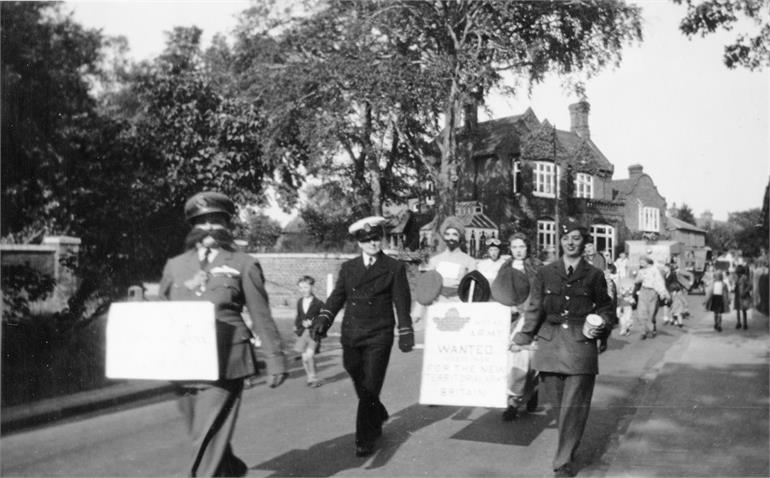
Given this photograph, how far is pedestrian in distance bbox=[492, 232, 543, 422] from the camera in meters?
7.16

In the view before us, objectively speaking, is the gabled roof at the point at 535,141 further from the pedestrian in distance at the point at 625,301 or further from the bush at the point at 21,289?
the bush at the point at 21,289

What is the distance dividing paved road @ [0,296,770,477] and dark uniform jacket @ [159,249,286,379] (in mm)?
1486

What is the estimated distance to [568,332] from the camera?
5.20 metres

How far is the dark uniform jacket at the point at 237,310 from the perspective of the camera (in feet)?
13.6

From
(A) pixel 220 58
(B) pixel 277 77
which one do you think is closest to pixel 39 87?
(B) pixel 277 77

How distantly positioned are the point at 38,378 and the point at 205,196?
5.33 m

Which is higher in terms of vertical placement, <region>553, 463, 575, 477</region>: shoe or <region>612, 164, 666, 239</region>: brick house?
<region>612, 164, 666, 239</region>: brick house

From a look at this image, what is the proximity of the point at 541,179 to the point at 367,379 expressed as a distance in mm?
7054

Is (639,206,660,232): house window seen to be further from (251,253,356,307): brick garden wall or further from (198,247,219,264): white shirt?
(251,253,356,307): brick garden wall

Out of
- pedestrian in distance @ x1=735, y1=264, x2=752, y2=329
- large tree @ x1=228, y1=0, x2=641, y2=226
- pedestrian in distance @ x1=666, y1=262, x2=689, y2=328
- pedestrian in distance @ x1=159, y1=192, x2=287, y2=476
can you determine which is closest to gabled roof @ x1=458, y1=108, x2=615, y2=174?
large tree @ x1=228, y1=0, x2=641, y2=226

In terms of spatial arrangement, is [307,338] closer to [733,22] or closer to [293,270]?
[733,22]

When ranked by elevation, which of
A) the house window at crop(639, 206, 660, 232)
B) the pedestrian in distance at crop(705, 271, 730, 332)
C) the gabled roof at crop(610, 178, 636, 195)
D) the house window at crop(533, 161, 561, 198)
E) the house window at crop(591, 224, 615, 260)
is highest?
the house window at crop(533, 161, 561, 198)

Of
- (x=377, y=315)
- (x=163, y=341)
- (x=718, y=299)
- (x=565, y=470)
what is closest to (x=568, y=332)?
(x=565, y=470)

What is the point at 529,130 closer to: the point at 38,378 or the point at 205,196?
the point at 38,378
